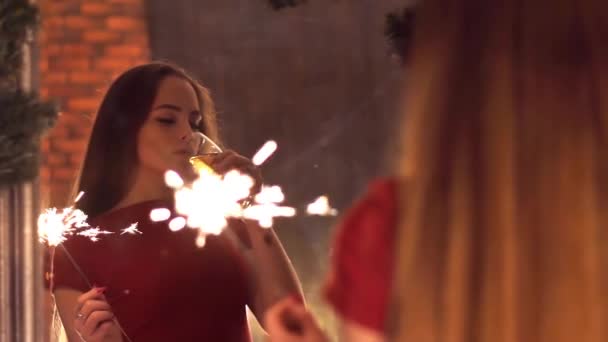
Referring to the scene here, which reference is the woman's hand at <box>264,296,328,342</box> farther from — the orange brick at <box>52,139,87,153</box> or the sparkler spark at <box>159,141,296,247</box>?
the orange brick at <box>52,139,87,153</box>

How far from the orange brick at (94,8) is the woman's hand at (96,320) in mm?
544

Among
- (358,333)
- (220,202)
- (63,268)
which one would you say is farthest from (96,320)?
(358,333)

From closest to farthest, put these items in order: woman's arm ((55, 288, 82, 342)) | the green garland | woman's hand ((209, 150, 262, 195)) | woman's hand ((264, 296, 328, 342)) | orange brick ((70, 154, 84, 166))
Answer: woman's hand ((264, 296, 328, 342)), the green garland, woman's hand ((209, 150, 262, 195)), woman's arm ((55, 288, 82, 342)), orange brick ((70, 154, 84, 166))

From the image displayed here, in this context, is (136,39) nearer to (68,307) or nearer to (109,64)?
(109,64)

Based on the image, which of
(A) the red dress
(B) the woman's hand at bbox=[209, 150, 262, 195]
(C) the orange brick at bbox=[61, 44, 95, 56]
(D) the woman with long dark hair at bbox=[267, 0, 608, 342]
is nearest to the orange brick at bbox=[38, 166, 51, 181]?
(A) the red dress

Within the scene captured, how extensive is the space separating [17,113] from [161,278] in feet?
1.30

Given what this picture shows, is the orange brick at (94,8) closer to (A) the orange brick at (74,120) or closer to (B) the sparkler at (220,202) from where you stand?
(A) the orange brick at (74,120)

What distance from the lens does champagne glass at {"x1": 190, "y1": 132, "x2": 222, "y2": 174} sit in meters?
1.41

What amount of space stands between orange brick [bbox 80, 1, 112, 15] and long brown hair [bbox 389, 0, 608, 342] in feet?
3.39

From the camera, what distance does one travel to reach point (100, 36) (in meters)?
1.65

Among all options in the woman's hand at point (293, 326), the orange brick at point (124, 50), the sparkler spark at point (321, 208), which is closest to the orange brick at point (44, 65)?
the orange brick at point (124, 50)

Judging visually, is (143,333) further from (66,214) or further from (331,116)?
(331,116)

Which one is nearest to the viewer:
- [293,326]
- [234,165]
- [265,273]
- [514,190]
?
[514,190]

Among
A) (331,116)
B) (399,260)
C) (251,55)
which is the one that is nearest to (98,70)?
(251,55)
